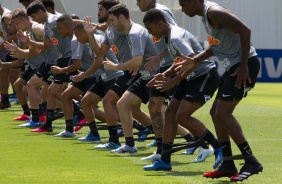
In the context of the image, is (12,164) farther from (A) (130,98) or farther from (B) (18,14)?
(B) (18,14)

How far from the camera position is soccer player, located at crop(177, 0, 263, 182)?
9.66 metres

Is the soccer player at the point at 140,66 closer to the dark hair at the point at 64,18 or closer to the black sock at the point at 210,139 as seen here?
the black sock at the point at 210,139

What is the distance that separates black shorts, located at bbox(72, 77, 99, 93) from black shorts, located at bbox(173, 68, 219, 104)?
4353 millimetres

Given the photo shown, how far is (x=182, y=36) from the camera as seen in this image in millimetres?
11367

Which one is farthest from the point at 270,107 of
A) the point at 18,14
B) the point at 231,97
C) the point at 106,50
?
the point at 231,97

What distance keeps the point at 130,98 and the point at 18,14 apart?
215 inches

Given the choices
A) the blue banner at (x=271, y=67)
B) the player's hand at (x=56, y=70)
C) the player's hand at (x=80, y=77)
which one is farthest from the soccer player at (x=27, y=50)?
the blue banner at (x=271, y=67)

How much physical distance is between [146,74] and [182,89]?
5.63ft

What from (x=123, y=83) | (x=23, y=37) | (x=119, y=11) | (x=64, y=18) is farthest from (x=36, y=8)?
(x=119, y=11)

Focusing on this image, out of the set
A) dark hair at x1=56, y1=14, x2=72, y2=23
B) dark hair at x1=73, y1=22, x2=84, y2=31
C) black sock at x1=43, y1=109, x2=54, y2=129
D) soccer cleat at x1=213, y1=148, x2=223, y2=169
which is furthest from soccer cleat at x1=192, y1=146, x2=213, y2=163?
black sock at x1=43, y1=109, x2=54, y2=129

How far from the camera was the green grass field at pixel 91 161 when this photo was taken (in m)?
10.6

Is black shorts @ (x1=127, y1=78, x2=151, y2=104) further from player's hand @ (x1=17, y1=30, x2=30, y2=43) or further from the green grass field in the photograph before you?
player's hand @ (x1=17, y1=30, x2=30, y2=43)

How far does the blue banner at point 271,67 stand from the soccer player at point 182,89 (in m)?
23.2

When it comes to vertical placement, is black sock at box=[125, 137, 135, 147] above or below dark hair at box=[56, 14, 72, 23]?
below
